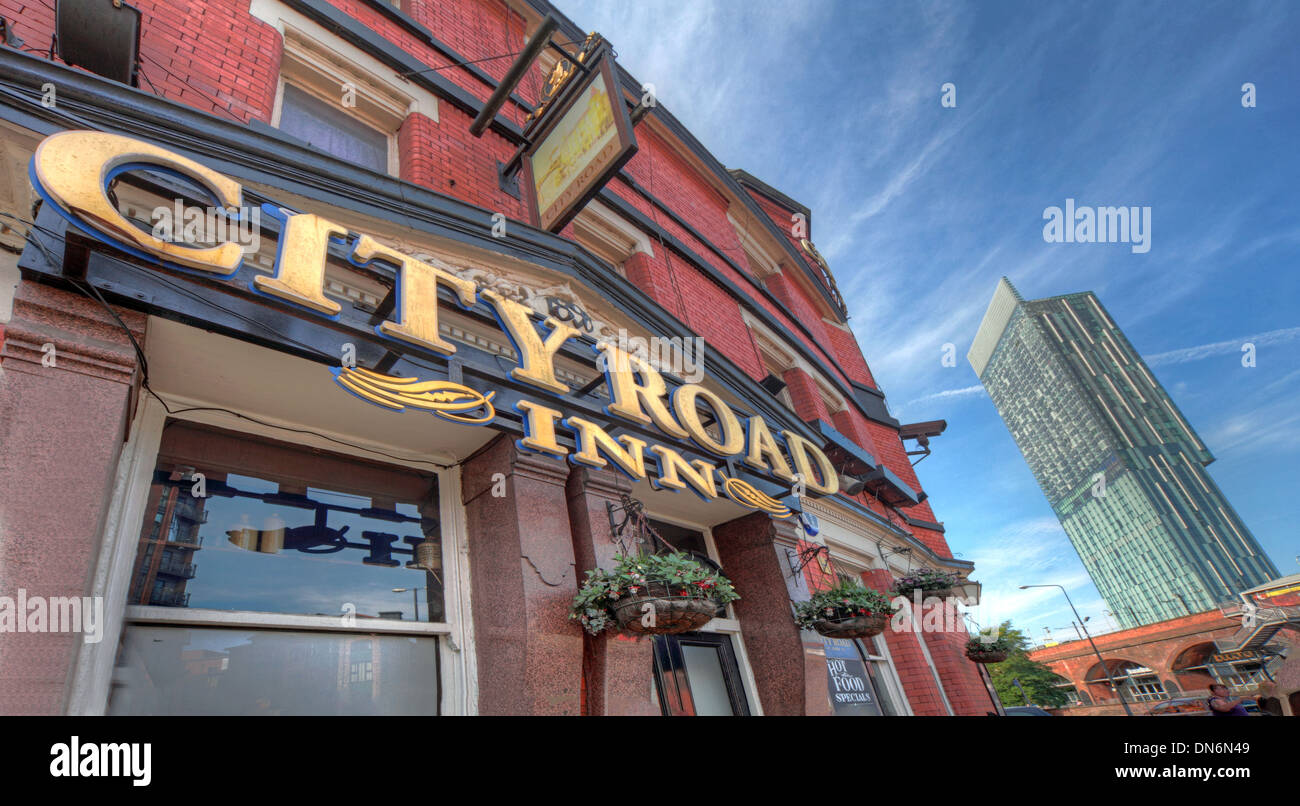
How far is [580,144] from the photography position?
7.22m

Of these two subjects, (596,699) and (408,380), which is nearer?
(408,380)

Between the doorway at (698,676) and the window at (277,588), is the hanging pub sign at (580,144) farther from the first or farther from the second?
the doorway at (698,676)

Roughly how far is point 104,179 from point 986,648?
1208 centimetres

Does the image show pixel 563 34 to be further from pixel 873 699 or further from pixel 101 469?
pixel 873 699

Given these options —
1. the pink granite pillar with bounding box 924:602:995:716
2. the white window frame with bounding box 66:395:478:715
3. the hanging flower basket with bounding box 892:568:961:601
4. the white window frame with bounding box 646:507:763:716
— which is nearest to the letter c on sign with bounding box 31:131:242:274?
the white window frame with bounding box 66:395:478:715

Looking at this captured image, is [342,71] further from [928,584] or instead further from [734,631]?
[928,584]

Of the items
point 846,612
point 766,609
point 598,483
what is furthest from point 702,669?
point 598,483

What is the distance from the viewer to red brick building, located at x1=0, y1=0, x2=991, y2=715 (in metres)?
3.46

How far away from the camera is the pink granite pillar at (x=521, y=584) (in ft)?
15.1

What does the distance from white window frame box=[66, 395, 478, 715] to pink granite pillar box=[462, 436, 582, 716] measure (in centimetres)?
12

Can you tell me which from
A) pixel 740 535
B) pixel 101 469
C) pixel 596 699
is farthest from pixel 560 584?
pixel 740 535

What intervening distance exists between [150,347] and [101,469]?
3.84 feet
